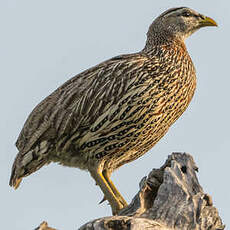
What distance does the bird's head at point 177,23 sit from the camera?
10703 millimetres

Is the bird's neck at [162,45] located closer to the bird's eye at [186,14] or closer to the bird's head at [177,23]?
the bird's head at [177,23]

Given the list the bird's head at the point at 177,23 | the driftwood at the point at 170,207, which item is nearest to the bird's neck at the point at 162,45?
the bird's head at the point at 177,23

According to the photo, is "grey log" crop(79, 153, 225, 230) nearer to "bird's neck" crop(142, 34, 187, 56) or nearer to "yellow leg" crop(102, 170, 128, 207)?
"yellow leg" crop(102, 170, 128, 207)

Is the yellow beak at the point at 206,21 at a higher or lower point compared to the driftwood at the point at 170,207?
higher

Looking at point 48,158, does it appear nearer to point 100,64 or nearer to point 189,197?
point 100,64

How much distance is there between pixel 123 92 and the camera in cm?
938

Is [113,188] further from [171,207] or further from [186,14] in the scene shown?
[186,14]

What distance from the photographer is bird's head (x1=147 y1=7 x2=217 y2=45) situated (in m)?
10.7

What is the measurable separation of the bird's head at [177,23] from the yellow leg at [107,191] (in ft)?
8.99

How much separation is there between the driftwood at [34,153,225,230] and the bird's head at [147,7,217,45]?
365 centimetres

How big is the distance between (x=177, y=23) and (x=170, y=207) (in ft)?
15.4

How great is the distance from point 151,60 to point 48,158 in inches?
92.2

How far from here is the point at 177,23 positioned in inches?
422

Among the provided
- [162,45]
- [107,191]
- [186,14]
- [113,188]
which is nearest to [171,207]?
[107,191]
